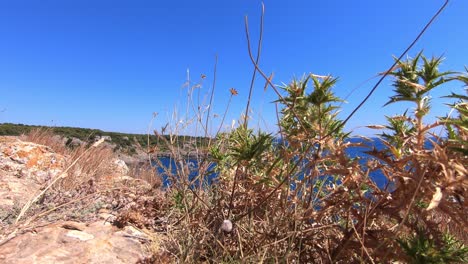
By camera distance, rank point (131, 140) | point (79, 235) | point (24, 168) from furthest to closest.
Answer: point (24, 168) < point (131, 140) < point (79, 235)

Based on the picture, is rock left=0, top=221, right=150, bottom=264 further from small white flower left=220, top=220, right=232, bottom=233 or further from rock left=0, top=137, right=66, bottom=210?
rock left=0, top=137, right=66, bottom=210

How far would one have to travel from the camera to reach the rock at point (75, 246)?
1699 millimetres

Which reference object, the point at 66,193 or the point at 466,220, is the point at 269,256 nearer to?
the point at 466,220

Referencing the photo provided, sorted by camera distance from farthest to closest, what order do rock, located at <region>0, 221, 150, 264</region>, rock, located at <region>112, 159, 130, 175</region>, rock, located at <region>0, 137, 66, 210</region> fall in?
1. rock, located at <region>112, 159, 130, 175</region>
2. rock, located at <region>0, 137, 66, 210</region>
3. rock, located at <region>0, 221, 150, 264</region>

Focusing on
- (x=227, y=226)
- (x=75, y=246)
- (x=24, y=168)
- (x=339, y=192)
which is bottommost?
(x=75, y=246)

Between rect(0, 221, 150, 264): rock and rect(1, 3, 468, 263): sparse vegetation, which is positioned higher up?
rect(1, 3, 468, 263): sparse vegetation

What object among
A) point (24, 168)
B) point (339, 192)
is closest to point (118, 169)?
point (24, 168)

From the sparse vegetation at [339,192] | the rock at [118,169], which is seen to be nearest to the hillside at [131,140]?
the sparse vegetation at [339,192]

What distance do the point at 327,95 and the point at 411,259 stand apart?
64cm

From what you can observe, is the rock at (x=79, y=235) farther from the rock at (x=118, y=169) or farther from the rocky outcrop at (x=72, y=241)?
the rock at (x=118, y=169)

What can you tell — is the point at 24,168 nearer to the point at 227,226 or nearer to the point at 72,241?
the point at 72,241

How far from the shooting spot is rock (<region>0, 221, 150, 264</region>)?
1699mm

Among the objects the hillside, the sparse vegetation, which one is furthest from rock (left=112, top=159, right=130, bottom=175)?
the sparse vegetation

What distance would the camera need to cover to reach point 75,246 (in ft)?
6.03
